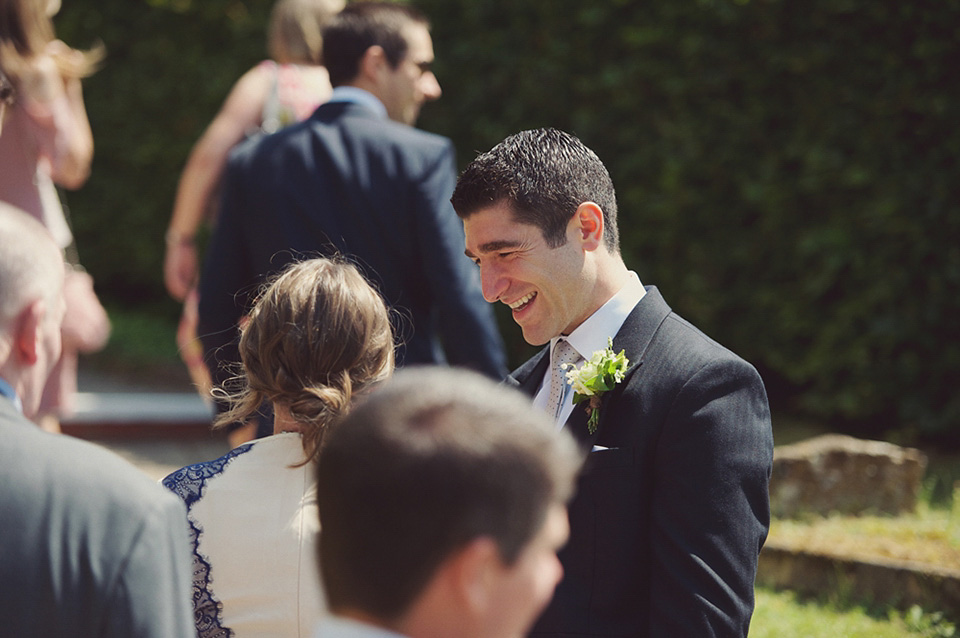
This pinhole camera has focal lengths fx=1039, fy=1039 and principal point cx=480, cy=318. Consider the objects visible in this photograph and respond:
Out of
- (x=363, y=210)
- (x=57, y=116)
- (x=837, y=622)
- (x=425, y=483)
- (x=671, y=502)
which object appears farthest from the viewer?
(x=57, y=116)

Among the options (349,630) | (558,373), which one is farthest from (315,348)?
(349,630)

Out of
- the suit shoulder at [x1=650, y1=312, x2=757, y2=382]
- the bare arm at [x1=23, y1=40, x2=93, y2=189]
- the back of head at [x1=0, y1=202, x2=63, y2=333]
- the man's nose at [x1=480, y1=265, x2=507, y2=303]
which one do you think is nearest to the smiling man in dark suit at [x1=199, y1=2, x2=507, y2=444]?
the bare arm at [x1=23, y1=40, x2=93, y2=189]

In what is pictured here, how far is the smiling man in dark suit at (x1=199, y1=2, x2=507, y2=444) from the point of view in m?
3.61

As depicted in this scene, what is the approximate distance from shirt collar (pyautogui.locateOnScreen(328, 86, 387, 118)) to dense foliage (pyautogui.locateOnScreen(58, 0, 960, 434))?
9.12ft

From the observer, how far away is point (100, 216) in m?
10.8

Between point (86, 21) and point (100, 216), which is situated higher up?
point (86, 21)

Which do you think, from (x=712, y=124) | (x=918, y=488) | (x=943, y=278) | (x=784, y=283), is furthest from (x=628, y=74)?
(x=918, y=488)

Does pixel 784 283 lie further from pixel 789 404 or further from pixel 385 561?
pixel 385 561

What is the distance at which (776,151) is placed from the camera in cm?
584

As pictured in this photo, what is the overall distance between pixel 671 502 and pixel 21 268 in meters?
1.28

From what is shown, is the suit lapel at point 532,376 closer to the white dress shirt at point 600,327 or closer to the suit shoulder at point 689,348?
the white dress shirt at point 600,327

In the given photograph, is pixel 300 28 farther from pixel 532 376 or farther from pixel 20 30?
pixel 532 376

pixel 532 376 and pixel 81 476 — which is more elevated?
pixel 81 476

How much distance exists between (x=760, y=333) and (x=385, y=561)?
5.28 meters
